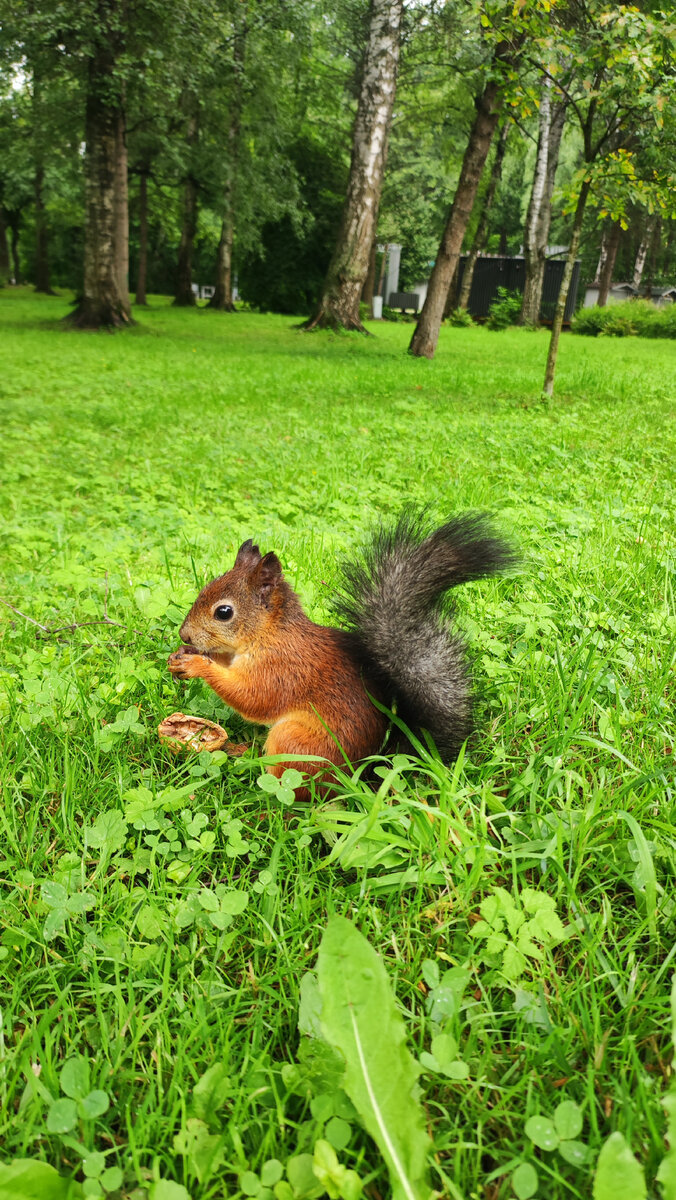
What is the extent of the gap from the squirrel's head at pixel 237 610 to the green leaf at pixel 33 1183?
1.21 m

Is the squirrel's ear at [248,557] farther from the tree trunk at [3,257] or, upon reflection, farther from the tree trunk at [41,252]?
the tree trunk at [3,257]

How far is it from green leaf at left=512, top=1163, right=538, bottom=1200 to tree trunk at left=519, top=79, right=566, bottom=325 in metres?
26.7

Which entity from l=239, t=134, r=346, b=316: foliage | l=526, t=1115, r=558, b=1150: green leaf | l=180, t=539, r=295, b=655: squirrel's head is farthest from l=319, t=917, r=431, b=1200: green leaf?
l=239, t=134, r=346, b=316: foliage

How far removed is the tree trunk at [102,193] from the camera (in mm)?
12742

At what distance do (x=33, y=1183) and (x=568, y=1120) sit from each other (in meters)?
0.72

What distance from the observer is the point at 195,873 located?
148 cm

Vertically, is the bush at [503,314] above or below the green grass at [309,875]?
above

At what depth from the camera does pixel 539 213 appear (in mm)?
24688

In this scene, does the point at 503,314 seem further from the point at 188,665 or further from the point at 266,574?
the point at 188,665

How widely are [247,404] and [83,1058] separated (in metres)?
7.80

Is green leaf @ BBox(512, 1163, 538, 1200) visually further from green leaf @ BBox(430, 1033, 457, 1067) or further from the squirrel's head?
the squirrel's head

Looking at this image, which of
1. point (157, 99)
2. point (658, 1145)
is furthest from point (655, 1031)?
point (157, 99)

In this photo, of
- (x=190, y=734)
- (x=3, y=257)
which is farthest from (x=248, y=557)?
(x=3, y=257)

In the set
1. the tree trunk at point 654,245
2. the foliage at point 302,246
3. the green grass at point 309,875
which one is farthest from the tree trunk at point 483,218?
the green grass at point 309,875
